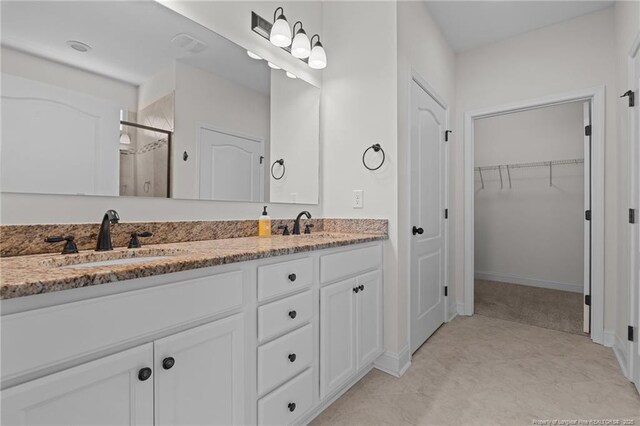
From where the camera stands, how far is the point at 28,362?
27.0 inches

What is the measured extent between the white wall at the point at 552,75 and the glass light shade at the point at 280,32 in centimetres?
214

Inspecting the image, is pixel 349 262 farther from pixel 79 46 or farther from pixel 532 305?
pixel 532 305

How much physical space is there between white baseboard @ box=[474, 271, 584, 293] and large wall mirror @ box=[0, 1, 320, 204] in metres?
3.88

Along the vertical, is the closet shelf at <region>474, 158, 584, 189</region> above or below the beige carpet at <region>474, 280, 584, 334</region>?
above

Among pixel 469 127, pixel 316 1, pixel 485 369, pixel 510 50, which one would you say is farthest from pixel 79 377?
pixel 510 50

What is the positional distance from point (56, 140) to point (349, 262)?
143cm

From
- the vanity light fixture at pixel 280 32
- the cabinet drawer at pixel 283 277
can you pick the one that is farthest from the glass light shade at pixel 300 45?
the cabinet drawer at pixel 283 277

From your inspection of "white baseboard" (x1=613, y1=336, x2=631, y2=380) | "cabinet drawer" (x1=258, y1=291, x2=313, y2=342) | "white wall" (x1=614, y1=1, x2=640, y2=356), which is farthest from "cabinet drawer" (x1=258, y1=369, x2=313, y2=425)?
"white wall" (x1=614, y1=1, x2=640, y2=356)

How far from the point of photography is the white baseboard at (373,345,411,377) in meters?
2.03

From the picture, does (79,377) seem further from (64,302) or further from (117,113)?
(117,113)

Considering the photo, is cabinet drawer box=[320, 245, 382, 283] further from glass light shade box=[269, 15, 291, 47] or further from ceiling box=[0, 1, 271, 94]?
glass light shade box=[269, 15, 291, 47]

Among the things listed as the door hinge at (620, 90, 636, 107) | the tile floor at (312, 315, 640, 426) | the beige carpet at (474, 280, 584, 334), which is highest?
the door hinge at (620, 90, 636, 107)

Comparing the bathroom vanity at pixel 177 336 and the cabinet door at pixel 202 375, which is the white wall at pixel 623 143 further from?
the cabinet door at pixel 202 375

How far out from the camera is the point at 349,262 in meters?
1.76
